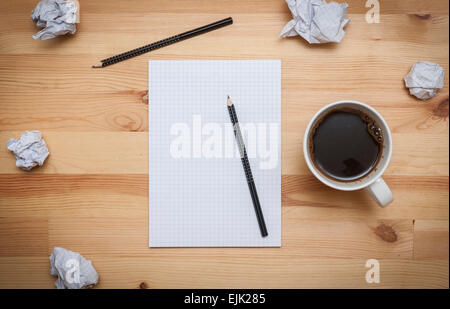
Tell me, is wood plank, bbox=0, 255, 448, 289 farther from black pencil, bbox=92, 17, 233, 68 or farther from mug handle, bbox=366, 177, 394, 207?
black pencil, bbox=92, 17, 233, 68

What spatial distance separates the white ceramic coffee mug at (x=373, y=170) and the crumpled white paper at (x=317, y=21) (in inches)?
5.4

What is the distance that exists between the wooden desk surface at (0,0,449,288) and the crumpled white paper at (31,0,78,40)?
0.02m

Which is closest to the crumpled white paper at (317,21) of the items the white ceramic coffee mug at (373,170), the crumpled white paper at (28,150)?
the white ceramic coffee mug at (373,170)

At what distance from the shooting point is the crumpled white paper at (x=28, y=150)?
0.62m

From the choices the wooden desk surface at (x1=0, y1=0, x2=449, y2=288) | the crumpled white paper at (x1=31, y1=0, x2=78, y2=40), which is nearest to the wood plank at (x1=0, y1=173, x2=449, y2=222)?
the wooden desk surface at (x1=0, y1=0, x2=449, y2=288)

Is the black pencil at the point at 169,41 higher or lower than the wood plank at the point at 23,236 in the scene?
higher

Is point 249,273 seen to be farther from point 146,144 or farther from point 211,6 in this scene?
point 211,6

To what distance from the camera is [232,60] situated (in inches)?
24.9

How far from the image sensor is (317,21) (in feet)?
2.01

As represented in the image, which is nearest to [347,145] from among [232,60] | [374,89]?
[374,89]

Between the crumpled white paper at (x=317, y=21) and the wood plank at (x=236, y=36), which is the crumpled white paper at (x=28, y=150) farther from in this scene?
the crumpled white paper at (x=317, y=21)

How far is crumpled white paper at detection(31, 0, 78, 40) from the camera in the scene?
2.02ft
